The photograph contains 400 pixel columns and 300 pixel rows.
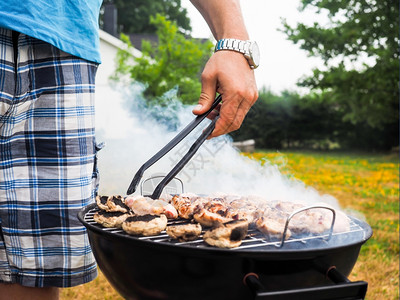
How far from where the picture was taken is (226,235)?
112 centimetres

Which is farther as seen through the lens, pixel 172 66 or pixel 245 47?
pixel 172 66

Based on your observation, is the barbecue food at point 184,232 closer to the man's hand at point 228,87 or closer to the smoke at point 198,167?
the man's hand at point 228,87

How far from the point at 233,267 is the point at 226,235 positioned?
9cm

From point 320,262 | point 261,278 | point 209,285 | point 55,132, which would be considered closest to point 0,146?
point 55,132

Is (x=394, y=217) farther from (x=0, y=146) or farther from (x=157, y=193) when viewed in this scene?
(x=0, y=146)

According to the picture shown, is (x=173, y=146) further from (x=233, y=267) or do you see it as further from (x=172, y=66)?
(x=172, y=66)

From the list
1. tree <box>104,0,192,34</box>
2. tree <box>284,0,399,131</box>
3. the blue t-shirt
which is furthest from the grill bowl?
tree <box>104,0,192,34</box>

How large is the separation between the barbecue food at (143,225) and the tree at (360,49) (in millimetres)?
10776

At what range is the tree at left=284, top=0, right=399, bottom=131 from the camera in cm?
1094

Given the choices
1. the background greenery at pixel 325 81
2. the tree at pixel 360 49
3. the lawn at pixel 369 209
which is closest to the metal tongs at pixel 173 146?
the lawn at pixel 369 209

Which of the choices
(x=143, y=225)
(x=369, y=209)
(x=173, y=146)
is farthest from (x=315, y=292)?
(x=369, y=209)

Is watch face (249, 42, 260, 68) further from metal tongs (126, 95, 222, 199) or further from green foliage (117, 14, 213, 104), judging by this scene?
green foliage (117, 14, 213, 104)

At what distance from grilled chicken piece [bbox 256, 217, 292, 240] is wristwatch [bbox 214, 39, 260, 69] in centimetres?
57

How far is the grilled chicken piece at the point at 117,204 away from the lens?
4.60ft
